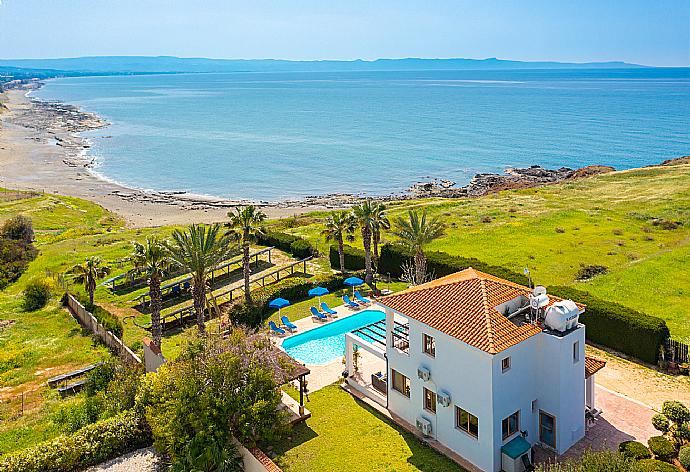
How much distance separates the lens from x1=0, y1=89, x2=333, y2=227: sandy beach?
73.8 m

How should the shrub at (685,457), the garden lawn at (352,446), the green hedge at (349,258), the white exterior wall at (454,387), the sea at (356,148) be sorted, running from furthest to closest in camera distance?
the sea at (356,148) < the green hedge at (349,258) < the garden lawn at (352,446) < the white exterior wall at (454,387) < the shrub at (685,457)

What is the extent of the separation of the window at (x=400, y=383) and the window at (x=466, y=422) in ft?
8.81

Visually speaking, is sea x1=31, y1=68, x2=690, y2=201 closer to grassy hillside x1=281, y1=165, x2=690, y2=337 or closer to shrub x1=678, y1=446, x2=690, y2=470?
grassy hillside x1=281, y1=165, x2=690, y2=337

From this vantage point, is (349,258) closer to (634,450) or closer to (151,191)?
(634,450)

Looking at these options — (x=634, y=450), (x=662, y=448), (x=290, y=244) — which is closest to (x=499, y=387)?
(x=634, y=450)

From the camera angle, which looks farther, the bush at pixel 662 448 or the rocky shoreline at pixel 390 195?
the rocky shoreline at pixel 390 195

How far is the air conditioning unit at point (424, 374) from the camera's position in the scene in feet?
66.0

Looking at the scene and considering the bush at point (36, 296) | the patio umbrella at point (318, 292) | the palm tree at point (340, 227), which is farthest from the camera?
the palm tree at point (340, 227)

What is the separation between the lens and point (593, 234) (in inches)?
1925

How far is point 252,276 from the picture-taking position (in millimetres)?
41094

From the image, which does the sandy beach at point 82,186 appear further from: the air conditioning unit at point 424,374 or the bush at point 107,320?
the air conditioning unit at point 424,374

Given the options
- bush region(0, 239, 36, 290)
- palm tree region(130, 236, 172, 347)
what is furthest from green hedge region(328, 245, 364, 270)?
bush region(0, 239, 36, 290)

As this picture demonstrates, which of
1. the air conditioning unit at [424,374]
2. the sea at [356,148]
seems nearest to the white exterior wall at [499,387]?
the air conditioning unit at [424,374]

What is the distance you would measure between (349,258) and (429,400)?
21744 mm
